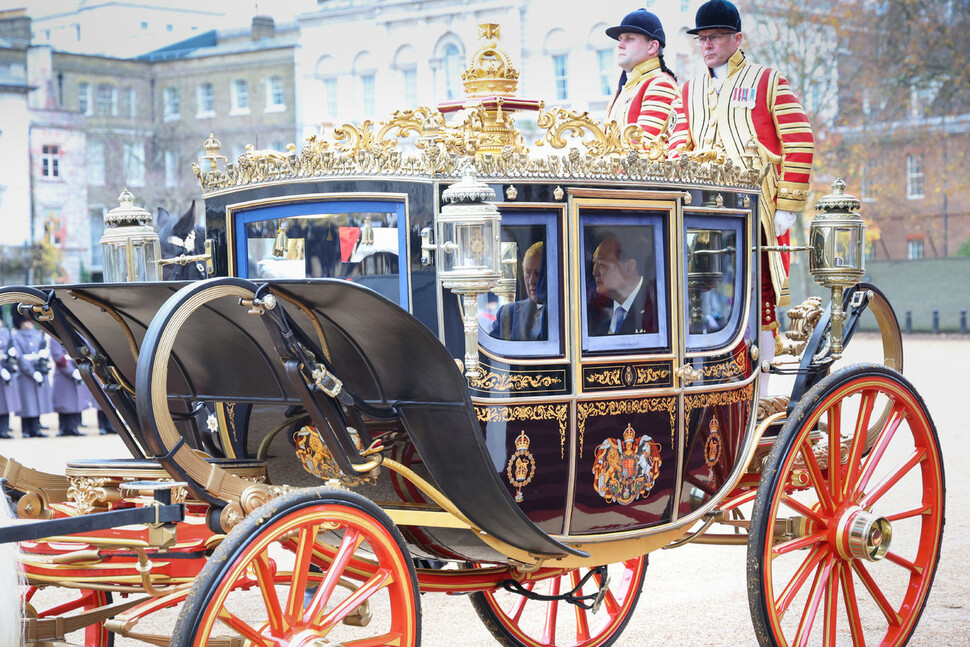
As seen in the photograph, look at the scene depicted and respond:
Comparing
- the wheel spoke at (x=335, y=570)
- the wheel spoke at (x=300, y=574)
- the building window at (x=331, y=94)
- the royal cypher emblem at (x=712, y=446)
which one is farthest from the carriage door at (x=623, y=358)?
the building window at (x=331, y=94)

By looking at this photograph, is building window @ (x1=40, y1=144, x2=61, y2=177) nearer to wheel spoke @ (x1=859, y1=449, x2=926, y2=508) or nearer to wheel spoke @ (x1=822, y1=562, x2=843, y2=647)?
wheel spoke @ (x1=859, y1=449, x2=926, y2=508)

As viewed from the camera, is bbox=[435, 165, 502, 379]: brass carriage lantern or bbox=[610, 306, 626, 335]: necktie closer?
bbox=[435, 165, 502, 379]: brass carriage lantern

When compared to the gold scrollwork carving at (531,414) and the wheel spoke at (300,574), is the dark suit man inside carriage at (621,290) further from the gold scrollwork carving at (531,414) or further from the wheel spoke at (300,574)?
the wheel spoke at (300,574)

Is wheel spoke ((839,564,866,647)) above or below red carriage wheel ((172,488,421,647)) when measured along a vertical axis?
below

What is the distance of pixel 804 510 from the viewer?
4.17 m

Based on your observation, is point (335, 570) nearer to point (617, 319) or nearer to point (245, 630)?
point (245, 630)

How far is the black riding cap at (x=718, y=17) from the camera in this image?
4785mm

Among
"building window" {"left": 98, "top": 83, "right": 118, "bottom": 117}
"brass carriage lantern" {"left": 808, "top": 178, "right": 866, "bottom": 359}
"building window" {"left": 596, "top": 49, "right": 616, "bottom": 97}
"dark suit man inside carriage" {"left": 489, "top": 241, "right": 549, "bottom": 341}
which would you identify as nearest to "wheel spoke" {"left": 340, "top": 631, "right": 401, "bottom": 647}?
"dark suit man inside carriage" {"left": 489, "top": 241, "right": 549, "bottom": 341}

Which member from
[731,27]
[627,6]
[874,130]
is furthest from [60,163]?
[731,27]

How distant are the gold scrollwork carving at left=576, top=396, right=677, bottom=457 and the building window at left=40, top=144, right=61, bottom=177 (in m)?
26.6

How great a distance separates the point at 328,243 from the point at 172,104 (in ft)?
94.2

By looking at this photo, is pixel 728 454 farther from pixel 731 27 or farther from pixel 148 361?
pixel 148 361

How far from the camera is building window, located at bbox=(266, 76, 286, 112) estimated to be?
98.8ft

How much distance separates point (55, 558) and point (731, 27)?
3.31 metres
